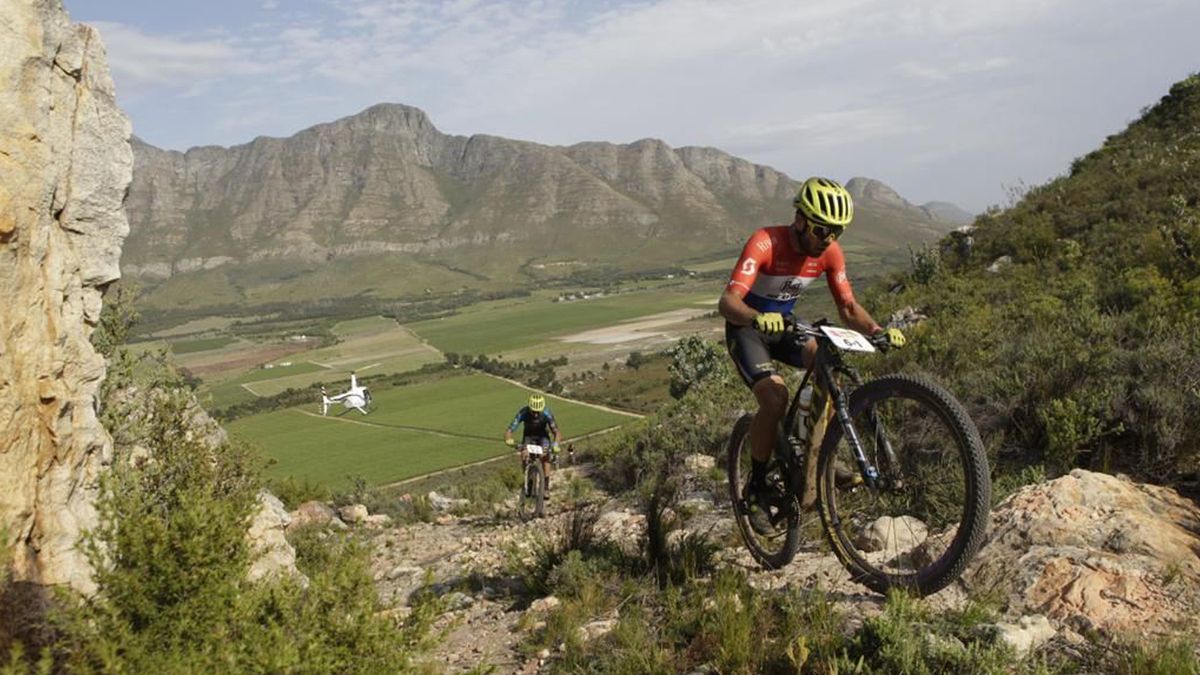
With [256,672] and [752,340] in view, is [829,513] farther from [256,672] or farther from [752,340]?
[256,672]

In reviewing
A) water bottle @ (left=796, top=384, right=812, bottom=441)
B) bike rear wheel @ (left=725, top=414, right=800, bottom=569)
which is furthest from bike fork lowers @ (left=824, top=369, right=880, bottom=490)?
bike rear wheel @ (left=725, top=414, right=800, bottom=569)

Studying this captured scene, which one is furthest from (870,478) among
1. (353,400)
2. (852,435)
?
(353,400)

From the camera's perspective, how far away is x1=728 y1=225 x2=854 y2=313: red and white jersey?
17.9 ft

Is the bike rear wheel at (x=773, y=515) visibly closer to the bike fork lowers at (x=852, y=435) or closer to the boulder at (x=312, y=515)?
the bike fork lowers at (x=852, y=435)

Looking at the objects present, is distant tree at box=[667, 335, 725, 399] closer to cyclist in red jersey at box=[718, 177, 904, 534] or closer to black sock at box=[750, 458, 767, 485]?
black sock at box=[750, 458, 767, 485]

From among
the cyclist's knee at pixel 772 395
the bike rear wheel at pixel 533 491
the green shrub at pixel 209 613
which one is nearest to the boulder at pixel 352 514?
the bike rear wheel at pixel 533 491

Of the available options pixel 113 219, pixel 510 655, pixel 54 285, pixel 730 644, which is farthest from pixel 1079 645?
pixel 113 219

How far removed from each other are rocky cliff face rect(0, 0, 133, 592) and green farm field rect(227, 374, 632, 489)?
4279cm

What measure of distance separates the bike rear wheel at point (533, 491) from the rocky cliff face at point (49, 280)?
7.69 metres

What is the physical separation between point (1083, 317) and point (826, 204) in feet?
20.8

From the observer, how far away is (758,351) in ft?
18.0

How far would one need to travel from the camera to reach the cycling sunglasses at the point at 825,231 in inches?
208

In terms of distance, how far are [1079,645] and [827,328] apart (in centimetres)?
235

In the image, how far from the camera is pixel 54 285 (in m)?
6.17
